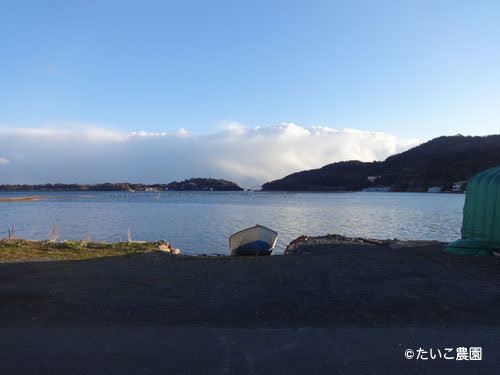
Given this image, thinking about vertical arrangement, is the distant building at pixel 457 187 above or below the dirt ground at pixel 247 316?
above

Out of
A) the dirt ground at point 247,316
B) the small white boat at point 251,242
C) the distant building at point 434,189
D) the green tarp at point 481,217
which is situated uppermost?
the distant building at point 434,189

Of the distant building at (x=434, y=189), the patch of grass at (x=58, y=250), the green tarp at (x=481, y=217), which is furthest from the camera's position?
the distant building at (x=434, y=189)

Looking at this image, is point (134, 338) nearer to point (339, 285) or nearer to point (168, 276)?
point (168, 276)

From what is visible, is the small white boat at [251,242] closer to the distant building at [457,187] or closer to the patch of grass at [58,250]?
the patch of grass at [58,250]

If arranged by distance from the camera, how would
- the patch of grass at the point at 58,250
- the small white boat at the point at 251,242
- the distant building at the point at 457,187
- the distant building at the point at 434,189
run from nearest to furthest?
the patch of grass at the point at 58,250 < the small white boat at the point at 251,242 < the distant building at the point at 457,187 < the distant building at the point at 434,189

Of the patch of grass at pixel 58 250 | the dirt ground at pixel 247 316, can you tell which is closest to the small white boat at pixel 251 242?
the patch of grass at pixel 58 250

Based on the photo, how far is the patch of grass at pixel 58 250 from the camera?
1265cm

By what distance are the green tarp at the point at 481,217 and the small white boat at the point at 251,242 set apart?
956 centimetres

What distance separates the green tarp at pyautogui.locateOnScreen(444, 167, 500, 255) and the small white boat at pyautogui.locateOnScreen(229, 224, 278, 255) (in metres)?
9.56

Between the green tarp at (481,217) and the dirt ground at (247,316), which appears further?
the green tarp at (481,217)

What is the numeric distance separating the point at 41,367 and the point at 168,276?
191 inches

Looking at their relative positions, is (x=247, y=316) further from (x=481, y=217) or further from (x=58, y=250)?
(x=58, y=250)

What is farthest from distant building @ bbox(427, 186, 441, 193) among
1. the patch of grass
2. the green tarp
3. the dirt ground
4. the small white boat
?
the dirt ground

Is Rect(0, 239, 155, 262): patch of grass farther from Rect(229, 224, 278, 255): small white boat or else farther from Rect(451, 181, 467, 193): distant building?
Rect(451, 181, 467, 193): distant building
